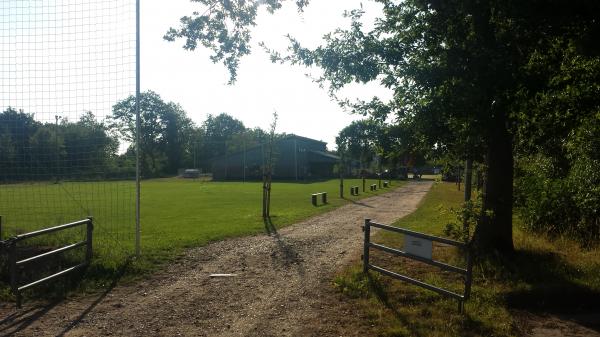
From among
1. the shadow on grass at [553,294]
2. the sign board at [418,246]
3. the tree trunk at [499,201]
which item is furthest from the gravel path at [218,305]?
the tree trunk at [499,201]

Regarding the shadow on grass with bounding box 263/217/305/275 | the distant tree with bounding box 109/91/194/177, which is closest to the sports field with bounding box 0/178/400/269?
the shadow on grass with bounding box 263/217/305/275

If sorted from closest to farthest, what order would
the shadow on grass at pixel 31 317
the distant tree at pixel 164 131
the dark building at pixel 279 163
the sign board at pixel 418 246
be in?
the shadow on grass at pixel 31 317, the sign board at pixel 418 246, the dark building at pixel 279 163, the distant tree at pixel 164 131

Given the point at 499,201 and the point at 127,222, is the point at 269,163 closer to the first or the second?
the point at 127,222

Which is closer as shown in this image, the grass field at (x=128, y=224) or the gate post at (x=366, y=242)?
the gate post at (x=366, y=242)

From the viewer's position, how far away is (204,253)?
9.40 meters

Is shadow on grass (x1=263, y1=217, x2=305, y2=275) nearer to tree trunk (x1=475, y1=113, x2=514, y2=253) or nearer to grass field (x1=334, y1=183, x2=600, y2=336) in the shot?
grass field (x1=334, y1=183, x2=600, y2=336)

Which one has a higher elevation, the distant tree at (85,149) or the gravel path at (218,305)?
the distant tree at (85,149)

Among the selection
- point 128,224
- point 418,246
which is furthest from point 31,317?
point 128,224

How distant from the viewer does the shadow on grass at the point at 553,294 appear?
6.21m

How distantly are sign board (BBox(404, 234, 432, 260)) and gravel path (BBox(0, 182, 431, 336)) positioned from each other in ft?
3.88

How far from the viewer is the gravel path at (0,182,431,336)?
5.22 metres

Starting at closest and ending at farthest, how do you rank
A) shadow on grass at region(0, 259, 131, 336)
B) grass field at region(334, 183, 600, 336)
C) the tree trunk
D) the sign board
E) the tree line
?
1. shadow on grass at region(0, 259, 131, 336)
2. grass field at region(334, 183, 600, 336)
3. the sign board
4. the tree trunk
5. the tree line

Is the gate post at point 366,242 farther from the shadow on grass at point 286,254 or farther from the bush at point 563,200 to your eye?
the bush at point 563,200

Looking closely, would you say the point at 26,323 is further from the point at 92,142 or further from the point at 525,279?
the point at 525,279
